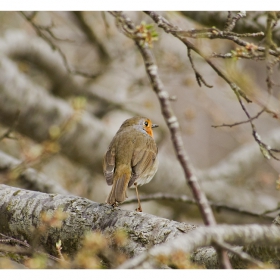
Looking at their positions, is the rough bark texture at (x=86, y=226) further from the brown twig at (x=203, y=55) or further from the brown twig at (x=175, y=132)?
the brown twig at (x=203, y=55)

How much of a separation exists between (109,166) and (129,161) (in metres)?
0.12

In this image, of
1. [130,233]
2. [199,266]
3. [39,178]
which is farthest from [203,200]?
[39,178]

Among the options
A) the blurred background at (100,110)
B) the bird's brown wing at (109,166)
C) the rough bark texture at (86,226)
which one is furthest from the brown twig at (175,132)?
the blurred background at (100,110)

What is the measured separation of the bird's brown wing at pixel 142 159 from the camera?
2.37 metres

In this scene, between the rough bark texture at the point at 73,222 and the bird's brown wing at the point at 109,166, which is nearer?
the rough bark texture at the point at 73,222

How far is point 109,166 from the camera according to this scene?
Answer: 2.35 meters

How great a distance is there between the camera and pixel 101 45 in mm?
4762

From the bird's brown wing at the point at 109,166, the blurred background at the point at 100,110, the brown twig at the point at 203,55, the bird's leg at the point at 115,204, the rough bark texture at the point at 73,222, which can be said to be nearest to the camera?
the brown twig at the point at 203,55

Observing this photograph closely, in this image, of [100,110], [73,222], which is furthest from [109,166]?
[100,110]

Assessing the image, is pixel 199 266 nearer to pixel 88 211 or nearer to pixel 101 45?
pixel 88 211

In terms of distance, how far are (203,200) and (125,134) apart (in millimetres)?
1523

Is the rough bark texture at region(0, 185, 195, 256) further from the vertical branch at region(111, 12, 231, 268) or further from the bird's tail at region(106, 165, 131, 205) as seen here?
the vertical branch at region(111, 12, 231, 268)

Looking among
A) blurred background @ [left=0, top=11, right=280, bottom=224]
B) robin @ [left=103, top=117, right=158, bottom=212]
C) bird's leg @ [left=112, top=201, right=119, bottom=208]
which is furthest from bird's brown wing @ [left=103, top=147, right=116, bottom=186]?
blurred background @ [left=0, top=11, right=280, bottom=224]
